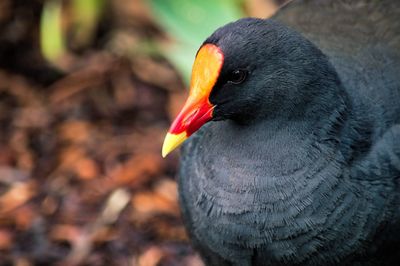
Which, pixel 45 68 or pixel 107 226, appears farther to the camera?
pixel 45 68

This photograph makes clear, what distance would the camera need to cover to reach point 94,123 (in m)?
5.68

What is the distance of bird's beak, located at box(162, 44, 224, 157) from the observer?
10.9 feet

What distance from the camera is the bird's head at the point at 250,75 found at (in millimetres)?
3342

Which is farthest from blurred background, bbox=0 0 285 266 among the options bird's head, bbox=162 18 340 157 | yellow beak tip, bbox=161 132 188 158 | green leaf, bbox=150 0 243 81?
bird's head, bbox=162 18 340 157

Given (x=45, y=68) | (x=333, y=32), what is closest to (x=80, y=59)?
(x=45, y=68)

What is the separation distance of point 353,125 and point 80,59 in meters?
2.92

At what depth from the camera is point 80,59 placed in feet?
19.9

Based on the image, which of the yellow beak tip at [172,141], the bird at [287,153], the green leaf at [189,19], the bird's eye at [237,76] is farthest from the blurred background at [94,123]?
the bird's eye at [237,76]

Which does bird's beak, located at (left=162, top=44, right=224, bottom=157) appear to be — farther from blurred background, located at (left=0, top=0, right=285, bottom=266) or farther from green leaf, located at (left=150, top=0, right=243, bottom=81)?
green leaf, located at (left=150, top=0, right=243, bottom=81)

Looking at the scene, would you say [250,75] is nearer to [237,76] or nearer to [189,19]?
[237,76]

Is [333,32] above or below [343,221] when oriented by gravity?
Answer: above

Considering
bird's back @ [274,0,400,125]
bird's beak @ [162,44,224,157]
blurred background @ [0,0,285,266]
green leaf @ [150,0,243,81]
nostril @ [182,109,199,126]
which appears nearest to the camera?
bird's beak @ [162,44,224,157]

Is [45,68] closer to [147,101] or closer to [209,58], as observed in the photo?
[147,101]

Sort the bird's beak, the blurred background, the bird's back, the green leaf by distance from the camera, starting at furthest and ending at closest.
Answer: the green leaf
the blurred background
the bird's back
the bird's beak
